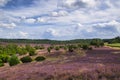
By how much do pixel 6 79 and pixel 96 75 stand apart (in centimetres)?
819

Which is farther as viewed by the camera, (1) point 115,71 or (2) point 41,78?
(2) point 41,78

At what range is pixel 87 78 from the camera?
1622cm

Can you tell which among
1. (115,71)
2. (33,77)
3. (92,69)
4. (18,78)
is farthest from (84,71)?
→ (18,78)

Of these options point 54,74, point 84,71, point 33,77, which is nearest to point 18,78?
point 33,77

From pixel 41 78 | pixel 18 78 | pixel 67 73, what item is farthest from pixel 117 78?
pixel 18 78

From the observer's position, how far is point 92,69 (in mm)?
18094

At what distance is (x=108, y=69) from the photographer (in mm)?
17734

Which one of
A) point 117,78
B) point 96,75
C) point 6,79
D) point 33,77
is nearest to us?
point 117,78

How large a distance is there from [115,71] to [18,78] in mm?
7390

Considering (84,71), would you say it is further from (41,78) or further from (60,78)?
(41,78)

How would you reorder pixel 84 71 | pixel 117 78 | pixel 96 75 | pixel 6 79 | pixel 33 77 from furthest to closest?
pixel 6 79, pixel 33 77, pixel 84 71, pixel 96 75, pixel 117 78

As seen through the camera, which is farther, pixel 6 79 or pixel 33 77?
pixel 6 79

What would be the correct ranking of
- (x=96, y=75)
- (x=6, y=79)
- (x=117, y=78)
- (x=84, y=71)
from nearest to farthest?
1. (x=117, y=78)
2. (x=96, y=75)
3. (x=84, y=71)
4. (x=6, y=79)

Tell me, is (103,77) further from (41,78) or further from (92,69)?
(41,78)
